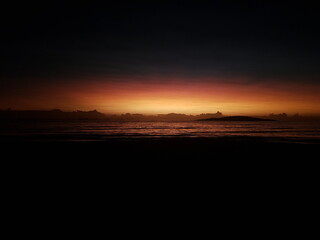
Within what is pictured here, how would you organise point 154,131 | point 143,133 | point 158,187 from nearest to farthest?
1. point 158,187
2. point 143,133
3. point 154,131

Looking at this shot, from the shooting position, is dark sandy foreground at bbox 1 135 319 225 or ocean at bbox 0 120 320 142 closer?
dark sandy foreground at bbox 1 135 319 225

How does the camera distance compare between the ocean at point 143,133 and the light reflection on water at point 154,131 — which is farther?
the light reflection on water at point 154,131

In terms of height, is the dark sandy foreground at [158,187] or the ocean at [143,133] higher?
the dark sandy foreground at [158,187]

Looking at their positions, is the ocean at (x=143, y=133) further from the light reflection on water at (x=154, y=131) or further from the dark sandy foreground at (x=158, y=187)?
the dark sandy foreground at (x=158, y=187)

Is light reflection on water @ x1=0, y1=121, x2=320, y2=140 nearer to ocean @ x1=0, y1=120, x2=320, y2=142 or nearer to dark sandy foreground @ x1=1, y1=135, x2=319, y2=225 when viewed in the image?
ocean @ x1=0, y1=120, x2=320, y2=142

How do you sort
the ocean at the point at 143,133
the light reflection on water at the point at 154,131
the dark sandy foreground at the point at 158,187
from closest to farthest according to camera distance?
the dark sandy foreground at the point at 158,187 < the ocean at the point at 143,133 < the light reflection on water at the point at 154,131

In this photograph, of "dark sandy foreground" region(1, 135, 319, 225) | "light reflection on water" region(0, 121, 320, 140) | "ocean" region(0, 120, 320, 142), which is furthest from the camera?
"light reflection on water" region(0, 121, 320, 140)

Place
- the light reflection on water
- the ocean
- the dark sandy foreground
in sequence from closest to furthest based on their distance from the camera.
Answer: the dark sandy foreground
the ocean
the light reflection on water

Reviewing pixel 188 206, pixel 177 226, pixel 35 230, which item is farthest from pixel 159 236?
pixel 35 230

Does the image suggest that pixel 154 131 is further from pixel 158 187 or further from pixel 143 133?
pixel 158 187

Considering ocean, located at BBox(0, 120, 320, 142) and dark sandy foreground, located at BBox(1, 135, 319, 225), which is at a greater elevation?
dark sandy foreground, located at BBox(1, 135, 319, 225)

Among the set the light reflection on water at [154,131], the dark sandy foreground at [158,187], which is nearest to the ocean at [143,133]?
the light reflection on water at [154,131]

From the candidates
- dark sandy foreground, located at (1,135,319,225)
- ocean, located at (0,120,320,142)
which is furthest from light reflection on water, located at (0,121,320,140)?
dark sandy foreground, located at (1,135,319,225)

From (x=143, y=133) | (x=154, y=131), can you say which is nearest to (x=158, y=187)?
(x=143, y=133)
